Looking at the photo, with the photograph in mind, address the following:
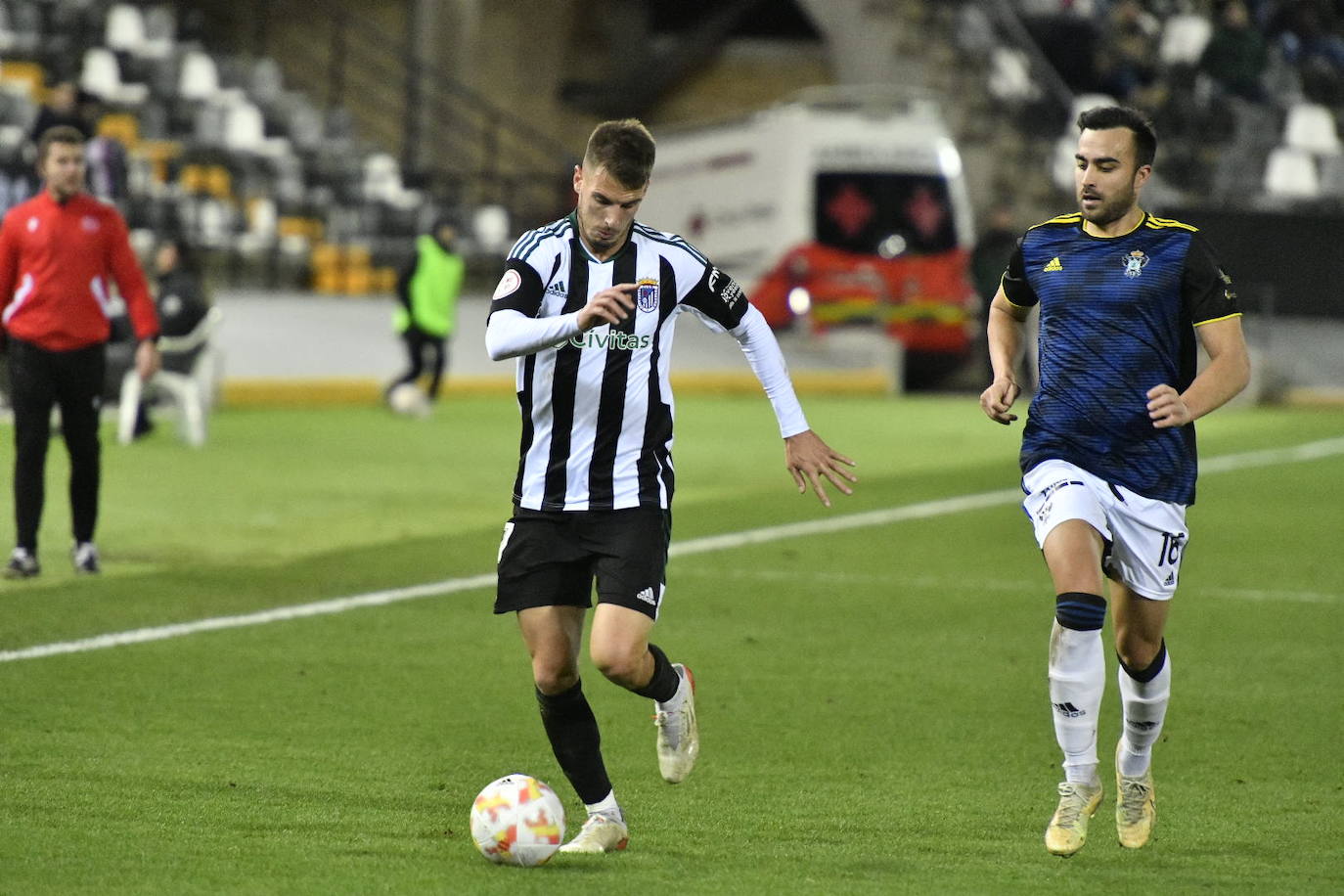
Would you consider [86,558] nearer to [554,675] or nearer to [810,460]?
[554,675]

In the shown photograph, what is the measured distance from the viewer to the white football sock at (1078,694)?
596 cm

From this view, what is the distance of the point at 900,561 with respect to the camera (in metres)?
12.5

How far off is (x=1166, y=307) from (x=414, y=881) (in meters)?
2.55

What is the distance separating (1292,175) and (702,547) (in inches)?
839

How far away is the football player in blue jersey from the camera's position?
5988 mm

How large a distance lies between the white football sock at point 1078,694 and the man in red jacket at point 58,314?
6.15 meters

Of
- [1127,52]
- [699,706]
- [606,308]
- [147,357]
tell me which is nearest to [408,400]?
[147,357]

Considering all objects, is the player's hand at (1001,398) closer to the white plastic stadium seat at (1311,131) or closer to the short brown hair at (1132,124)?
the short brown hair at (1132,124)

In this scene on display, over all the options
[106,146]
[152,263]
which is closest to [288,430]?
[152,263]

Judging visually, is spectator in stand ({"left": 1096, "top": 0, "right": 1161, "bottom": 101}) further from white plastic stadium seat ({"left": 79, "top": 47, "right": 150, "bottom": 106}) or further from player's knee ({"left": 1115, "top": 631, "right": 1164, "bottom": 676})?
player's knee ({"left": 1115, "top": 631, "right": 1164, "bottom": 676})

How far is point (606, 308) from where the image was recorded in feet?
17.6

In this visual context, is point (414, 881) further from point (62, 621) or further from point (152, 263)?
point (152, 263)

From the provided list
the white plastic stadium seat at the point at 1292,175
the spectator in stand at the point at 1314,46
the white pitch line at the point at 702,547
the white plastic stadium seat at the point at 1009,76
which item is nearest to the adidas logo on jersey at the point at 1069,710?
the white pitch line at the point at 702,547

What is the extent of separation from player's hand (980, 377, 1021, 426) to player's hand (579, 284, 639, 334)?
1.25 meters
